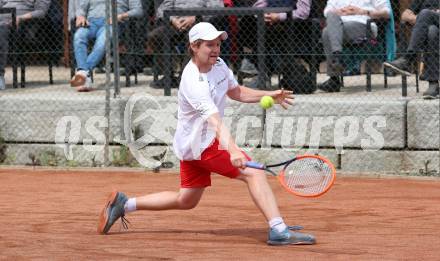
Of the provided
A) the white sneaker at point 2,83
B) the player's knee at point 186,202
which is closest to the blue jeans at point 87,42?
the white sneaker at point 2,83

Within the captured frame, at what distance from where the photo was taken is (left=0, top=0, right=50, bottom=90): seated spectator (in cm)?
1416

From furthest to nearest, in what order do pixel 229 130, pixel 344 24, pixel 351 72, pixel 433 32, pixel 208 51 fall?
pixel 351 72
pixel 344 24
pixel 229 130
pixel 433 32
pixel 208 51

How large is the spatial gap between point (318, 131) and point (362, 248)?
481 cm

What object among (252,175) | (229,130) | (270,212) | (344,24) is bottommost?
(229,130)

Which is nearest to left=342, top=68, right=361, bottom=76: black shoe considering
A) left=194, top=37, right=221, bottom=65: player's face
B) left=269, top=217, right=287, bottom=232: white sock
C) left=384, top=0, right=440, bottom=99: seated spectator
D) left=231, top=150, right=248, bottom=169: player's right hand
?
left=384, top=0, right=440, bottom=99: seated spectator

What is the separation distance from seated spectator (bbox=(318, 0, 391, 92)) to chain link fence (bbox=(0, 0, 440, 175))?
1cm

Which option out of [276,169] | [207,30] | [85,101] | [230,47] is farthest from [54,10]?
[207,30]

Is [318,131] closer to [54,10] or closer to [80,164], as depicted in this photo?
[80,164]

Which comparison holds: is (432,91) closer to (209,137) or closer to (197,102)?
(209,137)

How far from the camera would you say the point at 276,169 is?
13133 millimetres

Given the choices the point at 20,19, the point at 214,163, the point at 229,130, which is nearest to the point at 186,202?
the point at 214,163

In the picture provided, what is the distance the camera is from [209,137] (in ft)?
27.6

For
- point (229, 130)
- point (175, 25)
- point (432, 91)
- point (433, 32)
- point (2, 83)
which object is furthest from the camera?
point (2, 83)

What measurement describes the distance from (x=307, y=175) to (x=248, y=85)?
17.2 feet
